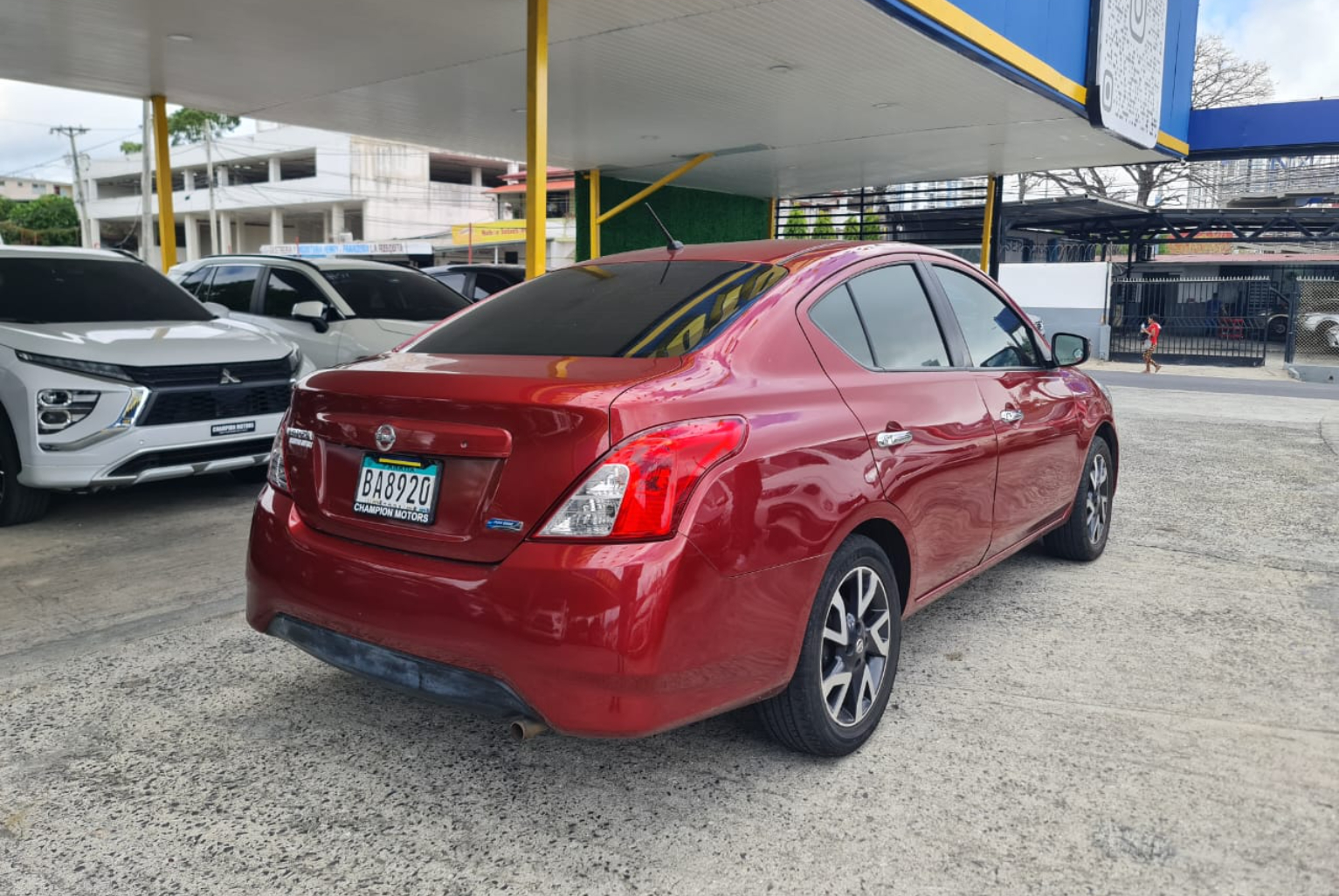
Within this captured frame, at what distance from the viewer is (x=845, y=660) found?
2.91 m

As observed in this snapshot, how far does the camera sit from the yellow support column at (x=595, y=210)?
15062mm

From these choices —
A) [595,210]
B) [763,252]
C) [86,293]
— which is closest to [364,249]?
[595,210]

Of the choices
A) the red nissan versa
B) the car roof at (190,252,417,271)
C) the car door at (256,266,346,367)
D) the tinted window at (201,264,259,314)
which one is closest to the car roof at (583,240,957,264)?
the red nissan versa

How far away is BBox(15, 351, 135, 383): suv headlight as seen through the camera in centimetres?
546

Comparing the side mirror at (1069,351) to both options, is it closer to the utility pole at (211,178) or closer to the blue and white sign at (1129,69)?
the blue and white sign at (1129,69)

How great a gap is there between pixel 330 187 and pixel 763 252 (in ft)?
197

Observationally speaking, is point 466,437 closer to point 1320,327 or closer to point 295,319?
point 295,319

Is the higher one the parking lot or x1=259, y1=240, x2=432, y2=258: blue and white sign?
x1=259, y1=240, x2=432, y2=258: blue and white sign

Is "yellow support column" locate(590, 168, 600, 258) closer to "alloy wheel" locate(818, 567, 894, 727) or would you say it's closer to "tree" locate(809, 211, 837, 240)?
"tree" locate(809, 211, 837, 240)

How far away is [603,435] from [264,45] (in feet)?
25.9

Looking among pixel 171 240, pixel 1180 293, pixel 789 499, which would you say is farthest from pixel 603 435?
pixel 1180 293

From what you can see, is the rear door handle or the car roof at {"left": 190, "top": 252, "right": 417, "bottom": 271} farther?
the car roof at {"left": 190, "top": 252, "right": 417, "bottom": 271}

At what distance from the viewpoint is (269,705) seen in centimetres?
333

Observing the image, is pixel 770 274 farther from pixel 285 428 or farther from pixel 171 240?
pixel 171 240
